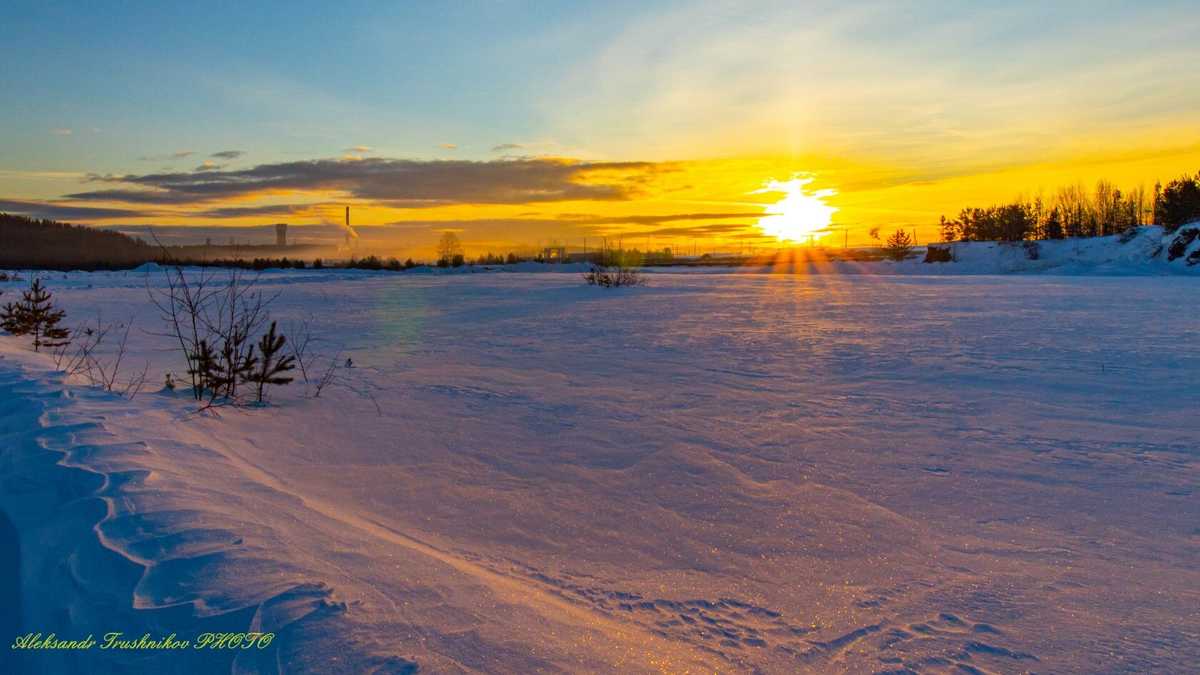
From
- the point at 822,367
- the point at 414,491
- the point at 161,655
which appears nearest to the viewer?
the point at 161,655

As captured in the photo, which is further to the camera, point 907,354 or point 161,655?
point 907,354

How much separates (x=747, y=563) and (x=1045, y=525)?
162cm

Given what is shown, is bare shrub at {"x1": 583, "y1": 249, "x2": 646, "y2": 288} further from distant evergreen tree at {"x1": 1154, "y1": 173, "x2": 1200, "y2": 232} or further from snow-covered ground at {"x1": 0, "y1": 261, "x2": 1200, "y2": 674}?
distant evergreen tree at {"x1": 1154, "y1": 173, "x2": 1200, "y2": 232}

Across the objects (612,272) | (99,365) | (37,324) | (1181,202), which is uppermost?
(1181,202)

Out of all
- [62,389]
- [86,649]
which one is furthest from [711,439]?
[62,389]

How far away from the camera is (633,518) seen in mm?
3400

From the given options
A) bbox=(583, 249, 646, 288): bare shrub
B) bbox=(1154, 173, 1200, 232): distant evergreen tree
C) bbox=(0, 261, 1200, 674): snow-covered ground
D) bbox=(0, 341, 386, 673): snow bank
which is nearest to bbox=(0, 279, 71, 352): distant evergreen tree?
bbox=(0, 261, 1200, 674): snow-covered ground

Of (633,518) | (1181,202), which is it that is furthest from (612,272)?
(1181,202)

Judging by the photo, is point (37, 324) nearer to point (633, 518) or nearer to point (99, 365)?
point (99, 365)

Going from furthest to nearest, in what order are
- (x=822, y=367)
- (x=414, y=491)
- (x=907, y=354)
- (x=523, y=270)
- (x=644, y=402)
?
1. (x=523, y=270)
2. (x=907, y=354)
3. (x=822, y=367)
4. (x=644, y=402)
5. (x=414, y=491)

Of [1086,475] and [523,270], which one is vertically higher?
[523,270]

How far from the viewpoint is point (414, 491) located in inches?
148

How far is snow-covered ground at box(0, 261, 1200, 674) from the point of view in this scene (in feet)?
7.07

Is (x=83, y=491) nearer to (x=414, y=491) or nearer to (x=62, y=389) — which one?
(x=414, y=491)
